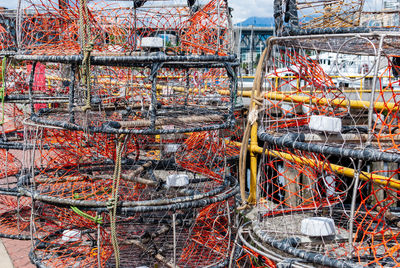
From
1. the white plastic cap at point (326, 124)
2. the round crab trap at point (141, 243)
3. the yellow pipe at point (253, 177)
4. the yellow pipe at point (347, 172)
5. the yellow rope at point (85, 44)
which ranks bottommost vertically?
the round crab trap at point (141, 243)

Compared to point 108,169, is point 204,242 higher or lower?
lower

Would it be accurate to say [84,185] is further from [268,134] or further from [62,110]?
[268,134]

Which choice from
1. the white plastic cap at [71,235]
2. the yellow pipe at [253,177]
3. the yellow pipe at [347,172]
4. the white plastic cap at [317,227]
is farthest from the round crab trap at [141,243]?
the white plastic cap at [317,227]

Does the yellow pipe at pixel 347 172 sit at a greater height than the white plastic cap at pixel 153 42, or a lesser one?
lesser

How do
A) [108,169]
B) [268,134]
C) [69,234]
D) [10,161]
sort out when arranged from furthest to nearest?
[10,161]
[108,169]
[69,234]
[268,134]

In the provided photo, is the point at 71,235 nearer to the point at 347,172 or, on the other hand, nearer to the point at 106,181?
the point at 106,181

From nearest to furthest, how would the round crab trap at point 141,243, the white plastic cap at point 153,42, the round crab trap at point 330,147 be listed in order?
the round crab trap at point 330,147 → the white plastic cap at point 153,42 → the round crab trap at point 141,243

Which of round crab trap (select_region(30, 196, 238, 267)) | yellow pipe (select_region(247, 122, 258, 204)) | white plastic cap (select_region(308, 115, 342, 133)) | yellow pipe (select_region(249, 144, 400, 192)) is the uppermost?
white plastic cap (select_region(308, 115, 342, 133))

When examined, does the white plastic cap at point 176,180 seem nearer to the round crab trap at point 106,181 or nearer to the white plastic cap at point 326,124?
the round crab trap at point 106,181

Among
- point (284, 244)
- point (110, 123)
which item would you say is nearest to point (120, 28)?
point (110, 123)

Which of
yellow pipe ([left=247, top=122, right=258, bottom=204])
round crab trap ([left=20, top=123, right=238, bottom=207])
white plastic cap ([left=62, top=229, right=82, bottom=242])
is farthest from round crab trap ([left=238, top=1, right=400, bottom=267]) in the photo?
white plastic cap ([left=62, top=229, right=82, bottom=242])

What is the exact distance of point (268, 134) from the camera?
2307 millimetres

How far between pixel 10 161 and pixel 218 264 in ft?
10.4

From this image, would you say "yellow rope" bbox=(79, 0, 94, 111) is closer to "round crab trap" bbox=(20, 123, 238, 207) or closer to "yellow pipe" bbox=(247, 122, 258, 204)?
"round crab trap" bbox=(20, 123, 238, 207)
